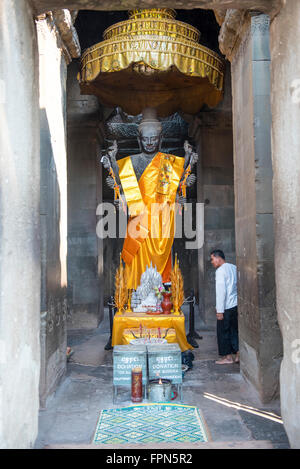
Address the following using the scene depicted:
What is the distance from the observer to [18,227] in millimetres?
2691

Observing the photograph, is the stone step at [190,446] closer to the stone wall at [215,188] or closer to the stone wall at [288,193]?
the stone wall at [288,193]

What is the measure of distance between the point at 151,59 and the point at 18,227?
3.99 m

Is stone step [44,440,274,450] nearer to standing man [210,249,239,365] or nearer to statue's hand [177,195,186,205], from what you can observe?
standing man [210,249,239,365]

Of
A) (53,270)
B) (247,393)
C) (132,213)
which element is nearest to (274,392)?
(247,393)

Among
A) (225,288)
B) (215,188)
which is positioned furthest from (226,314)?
(215,188)

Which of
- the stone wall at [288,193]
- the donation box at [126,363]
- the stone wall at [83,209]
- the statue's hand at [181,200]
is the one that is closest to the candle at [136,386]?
the donation box at [126,363]

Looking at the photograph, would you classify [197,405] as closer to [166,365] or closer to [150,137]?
[166,365]

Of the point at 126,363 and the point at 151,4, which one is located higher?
the point at 151,4

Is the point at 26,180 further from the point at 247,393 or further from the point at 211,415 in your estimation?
the point at 247,393

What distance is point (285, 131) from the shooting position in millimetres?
2859

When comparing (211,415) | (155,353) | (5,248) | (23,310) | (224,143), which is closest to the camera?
(5,248)

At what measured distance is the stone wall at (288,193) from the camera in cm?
269

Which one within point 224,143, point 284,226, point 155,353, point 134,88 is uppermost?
point 134,88

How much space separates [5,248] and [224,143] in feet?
22.5
